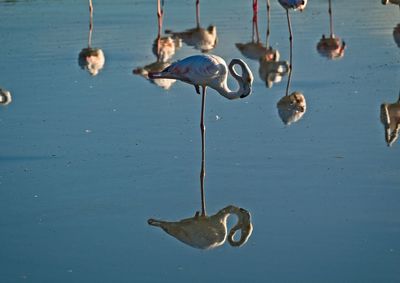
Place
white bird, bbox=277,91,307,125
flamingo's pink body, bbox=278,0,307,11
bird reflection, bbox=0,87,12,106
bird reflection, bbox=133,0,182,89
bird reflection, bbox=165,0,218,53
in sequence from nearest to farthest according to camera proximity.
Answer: white bird, bbox=277,91,307,125 < bird reflection, bbox=0,87,12,106 < bird reflection, bbox=133,0,182,89 < bird reflection, bbox=165,0,218,53 < flamingo's pink body, bbox=278,0,307,11

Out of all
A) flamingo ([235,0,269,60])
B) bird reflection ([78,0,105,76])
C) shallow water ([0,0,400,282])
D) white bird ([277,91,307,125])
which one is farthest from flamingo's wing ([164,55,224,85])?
flamingo ([235,0,269,60])

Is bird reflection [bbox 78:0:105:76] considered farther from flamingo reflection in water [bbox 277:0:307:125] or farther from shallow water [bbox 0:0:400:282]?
flamingo reflection in water [bbox 277:0:307:125]

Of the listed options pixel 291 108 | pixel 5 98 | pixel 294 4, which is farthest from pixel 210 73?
pixel 294 4

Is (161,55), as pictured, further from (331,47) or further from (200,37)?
(331,47)

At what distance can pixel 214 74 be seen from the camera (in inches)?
313

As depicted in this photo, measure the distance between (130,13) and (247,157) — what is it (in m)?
8.49

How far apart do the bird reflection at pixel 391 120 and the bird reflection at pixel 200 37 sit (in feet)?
12.1

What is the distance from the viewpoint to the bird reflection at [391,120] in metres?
8.17

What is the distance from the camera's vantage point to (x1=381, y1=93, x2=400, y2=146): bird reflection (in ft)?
26.8

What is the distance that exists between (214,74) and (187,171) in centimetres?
100

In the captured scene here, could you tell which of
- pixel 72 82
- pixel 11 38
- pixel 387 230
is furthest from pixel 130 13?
pixel 387 230

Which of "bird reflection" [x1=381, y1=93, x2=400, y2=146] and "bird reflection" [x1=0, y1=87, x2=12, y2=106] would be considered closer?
"bird reflection" [x1=381, y1=93, x2=400, y2=146]

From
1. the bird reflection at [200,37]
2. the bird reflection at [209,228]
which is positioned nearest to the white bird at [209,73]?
the bird reflection at [209,228]

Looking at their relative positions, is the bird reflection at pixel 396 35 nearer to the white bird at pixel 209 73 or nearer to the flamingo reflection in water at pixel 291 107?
the flamingo reflection in water at pixel 291 107
